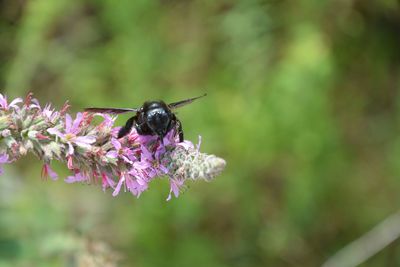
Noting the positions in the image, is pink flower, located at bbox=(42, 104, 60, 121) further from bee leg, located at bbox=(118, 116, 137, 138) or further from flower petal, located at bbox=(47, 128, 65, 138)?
bee leg, located at bbox=(118, 116, 137, 138)

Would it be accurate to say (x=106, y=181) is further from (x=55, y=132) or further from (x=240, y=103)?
(x=240, y=103)

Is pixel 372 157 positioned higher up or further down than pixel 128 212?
higher up

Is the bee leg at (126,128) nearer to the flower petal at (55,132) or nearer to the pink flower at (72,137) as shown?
the pink flower at (72,137)

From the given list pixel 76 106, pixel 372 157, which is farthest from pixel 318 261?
pixel 76 106

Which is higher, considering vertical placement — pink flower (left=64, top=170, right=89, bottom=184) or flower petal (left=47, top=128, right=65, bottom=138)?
flower petal (left=47, top=128, right=65, bottom=138)

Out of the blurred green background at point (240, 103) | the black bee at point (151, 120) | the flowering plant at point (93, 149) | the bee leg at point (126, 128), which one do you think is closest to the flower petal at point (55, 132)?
the flowering plant at point (93, 149)

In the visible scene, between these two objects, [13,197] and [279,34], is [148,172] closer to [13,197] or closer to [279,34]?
[13,197]

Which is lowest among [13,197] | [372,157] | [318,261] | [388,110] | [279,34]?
[318,261]

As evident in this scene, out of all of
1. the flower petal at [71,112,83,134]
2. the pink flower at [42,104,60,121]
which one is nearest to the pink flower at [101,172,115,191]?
the flower petal at [71,112,83,134]
